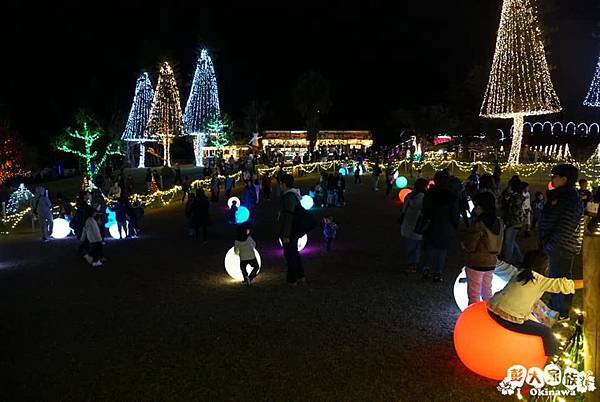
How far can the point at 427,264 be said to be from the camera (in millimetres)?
8734

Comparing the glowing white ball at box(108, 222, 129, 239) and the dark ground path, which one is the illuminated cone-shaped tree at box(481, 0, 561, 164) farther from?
the glowing white ball at box(108, 222, 129, 239)

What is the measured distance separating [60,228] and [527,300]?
13465 millimetres

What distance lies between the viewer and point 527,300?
15.1 ft

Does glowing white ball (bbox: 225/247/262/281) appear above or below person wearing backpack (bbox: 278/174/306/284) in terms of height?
below

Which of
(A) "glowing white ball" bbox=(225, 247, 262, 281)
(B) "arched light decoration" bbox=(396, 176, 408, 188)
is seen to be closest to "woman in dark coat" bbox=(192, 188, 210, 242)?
(A) "glowing white ball" bbox=(225, 247, 262, 281)

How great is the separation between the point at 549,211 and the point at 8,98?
144 ft

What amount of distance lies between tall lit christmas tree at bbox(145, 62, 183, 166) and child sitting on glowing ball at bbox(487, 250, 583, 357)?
42026 millimetres

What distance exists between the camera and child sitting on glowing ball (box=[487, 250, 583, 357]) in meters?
4.60

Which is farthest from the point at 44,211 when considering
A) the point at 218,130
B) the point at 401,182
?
the point at 218,130

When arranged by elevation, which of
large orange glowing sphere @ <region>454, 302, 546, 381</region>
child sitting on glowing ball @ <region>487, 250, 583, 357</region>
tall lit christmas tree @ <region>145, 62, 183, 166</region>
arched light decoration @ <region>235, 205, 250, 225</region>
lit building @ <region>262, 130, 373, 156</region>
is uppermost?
tall lit christmas tree @ <region>145, 62, 183, 166</region>

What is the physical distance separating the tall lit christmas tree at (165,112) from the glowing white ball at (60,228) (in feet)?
98.5

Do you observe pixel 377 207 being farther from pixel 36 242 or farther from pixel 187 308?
pixel 187 308

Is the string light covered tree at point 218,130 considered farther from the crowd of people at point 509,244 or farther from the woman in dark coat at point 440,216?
the woman in dark coat at point 440,216

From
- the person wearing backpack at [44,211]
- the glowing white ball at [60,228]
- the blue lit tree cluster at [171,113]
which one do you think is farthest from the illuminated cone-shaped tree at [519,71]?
the person wearing backpack at [44,211]
